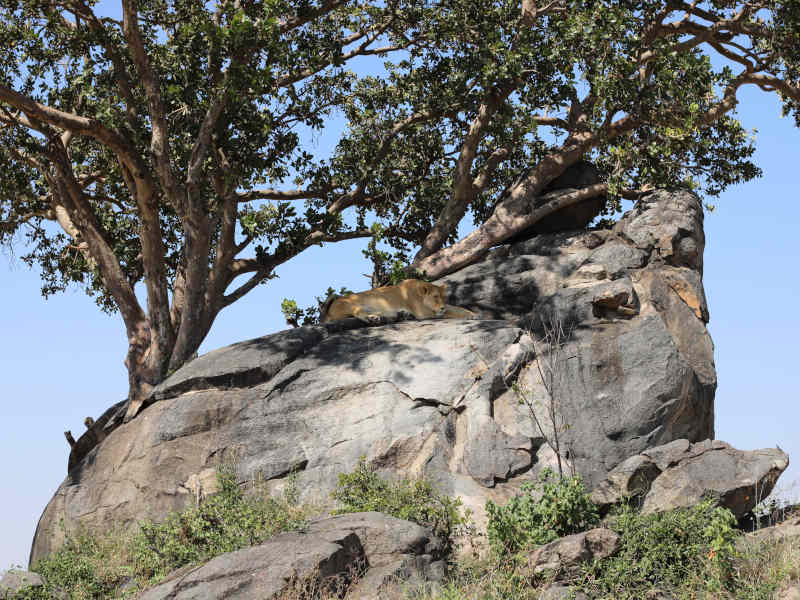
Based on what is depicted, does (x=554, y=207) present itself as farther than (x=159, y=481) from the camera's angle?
Yes

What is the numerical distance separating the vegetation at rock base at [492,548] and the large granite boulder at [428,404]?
1.99 feet

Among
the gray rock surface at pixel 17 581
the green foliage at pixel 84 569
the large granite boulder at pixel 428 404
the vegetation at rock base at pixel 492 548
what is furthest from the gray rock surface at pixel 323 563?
the gray rock surface at pixel 17 581

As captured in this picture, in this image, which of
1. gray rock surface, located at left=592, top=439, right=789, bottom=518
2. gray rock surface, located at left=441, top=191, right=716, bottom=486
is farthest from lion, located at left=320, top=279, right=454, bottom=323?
gray rock surface, located at left=592, top=439, right=789, bottom=518

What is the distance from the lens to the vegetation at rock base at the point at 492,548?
10.1m

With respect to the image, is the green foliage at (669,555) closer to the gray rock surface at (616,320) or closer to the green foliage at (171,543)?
the gray rock surface at (616,320)

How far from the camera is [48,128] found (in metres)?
19.1

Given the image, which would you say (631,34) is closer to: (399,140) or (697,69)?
(697,69)

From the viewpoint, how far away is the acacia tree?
1808 cm

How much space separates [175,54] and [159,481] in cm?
930

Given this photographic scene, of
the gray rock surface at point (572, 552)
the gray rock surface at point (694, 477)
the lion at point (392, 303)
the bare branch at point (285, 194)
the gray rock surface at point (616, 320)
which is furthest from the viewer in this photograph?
the bare branch at point (285, 194)

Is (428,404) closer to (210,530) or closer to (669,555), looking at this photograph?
(210,530)

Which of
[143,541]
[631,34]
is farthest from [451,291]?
[143,541]

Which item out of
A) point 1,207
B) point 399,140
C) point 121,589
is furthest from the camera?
point 399,140

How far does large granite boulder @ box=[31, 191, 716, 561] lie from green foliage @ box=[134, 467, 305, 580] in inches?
34.0
